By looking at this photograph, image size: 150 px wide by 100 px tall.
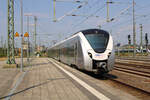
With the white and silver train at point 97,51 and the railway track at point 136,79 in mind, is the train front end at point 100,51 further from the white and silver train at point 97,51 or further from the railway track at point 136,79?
the railway track at point 136,79

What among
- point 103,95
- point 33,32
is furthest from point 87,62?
point 33,32

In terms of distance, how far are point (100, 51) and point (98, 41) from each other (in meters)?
0.86

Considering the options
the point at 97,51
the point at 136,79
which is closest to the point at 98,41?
the point at 97,51

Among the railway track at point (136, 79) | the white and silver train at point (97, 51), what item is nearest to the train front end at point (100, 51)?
the white and silver train at point (97, 51)

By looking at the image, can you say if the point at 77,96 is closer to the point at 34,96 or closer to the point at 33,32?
the point at 34,96

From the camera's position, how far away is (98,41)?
41.1ft

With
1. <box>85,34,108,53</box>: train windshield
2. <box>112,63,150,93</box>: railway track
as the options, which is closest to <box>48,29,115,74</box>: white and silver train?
<box>85,34,108,53</box>: train windshield

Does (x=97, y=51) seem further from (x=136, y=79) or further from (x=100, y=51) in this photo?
(x=136, y=79)

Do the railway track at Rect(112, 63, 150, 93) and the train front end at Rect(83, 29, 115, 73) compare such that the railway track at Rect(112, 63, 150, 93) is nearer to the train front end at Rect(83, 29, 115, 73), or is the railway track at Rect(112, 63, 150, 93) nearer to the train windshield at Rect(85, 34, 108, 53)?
the train front end at Rect(83, 29, 115, 73)

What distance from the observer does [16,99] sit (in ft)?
22.7

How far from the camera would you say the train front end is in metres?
11.8

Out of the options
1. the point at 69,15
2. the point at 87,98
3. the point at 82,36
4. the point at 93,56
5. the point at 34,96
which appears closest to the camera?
the point at 87,98

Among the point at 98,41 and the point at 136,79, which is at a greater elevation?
the point at 98,41

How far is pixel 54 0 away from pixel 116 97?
1373 cm
